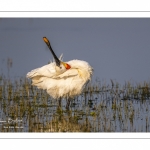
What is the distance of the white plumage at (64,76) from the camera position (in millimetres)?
7469

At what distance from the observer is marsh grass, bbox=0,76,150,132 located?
673 cm

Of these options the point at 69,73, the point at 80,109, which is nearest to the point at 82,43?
the point at 69,73

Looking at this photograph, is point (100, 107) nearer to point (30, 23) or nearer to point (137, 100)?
point (137, 100)

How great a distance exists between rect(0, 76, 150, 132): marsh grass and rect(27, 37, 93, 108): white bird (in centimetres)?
24

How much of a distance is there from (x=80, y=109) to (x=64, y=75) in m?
0.47

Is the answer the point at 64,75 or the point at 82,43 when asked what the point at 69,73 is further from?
the point at 82,43

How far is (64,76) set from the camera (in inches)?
293

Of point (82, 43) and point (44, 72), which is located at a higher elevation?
point (82, 43)

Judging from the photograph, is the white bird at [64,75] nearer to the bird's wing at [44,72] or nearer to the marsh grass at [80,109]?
the bird's wing at [44,72]

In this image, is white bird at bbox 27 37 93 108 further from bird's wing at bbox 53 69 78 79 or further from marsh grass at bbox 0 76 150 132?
marsh grass at bbox 0 76 150 132

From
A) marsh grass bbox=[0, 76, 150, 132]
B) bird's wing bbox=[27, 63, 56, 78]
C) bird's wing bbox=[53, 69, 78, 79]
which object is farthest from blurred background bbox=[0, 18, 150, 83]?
marsh grass bbox=[0, 76, 150, 132]

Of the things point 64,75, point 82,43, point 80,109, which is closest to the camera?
point 82,43
